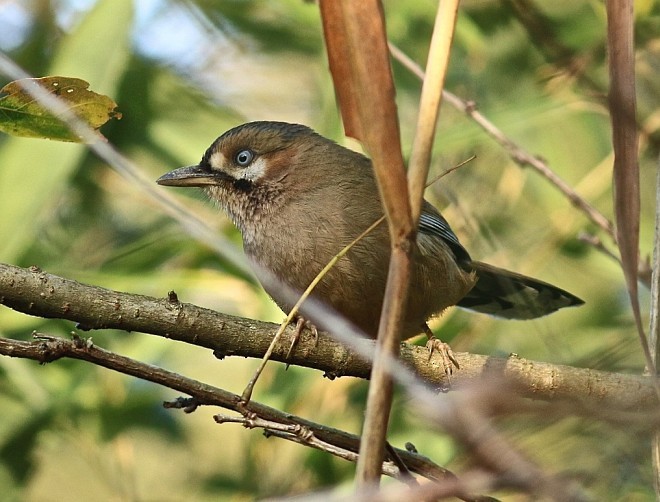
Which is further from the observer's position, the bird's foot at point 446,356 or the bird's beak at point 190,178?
the bird's beak at point 190,178

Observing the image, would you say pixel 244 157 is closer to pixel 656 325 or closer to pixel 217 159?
pixel 217 159

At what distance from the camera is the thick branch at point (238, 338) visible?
291 cm

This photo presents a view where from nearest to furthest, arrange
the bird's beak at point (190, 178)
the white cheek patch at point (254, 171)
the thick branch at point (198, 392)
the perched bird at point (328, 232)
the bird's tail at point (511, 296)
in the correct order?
the thick branch at point (198, 392) → the perched bird at point (328, 232) → the white cheek patch at point (254, 171) → the bird's beak at point (190, 178) → the bird's tail at point (511, 296)

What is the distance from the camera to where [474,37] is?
6.75m

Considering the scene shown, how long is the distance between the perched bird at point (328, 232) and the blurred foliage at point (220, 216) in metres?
0.24

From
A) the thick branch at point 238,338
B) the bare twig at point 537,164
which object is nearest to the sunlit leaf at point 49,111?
the thick branch at point 238,338

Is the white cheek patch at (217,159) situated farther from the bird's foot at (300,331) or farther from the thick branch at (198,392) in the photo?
the thick branch at (198,392)

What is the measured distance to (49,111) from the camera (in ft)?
9.27

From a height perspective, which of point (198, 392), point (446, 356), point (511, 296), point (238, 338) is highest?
point (511, 296)

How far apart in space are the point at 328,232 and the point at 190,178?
3.60 ft

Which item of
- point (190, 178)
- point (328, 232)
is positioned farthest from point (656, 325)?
point (190, 178)

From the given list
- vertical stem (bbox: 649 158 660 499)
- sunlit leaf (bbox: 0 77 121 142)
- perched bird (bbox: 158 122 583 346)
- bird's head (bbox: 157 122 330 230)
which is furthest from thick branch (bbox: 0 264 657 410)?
bird's head (bbox: 157 122 330 230)

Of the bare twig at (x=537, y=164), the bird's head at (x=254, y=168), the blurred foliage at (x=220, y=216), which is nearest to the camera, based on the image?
the bare twig at (x=537, y=164)

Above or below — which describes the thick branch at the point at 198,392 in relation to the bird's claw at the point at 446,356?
below
